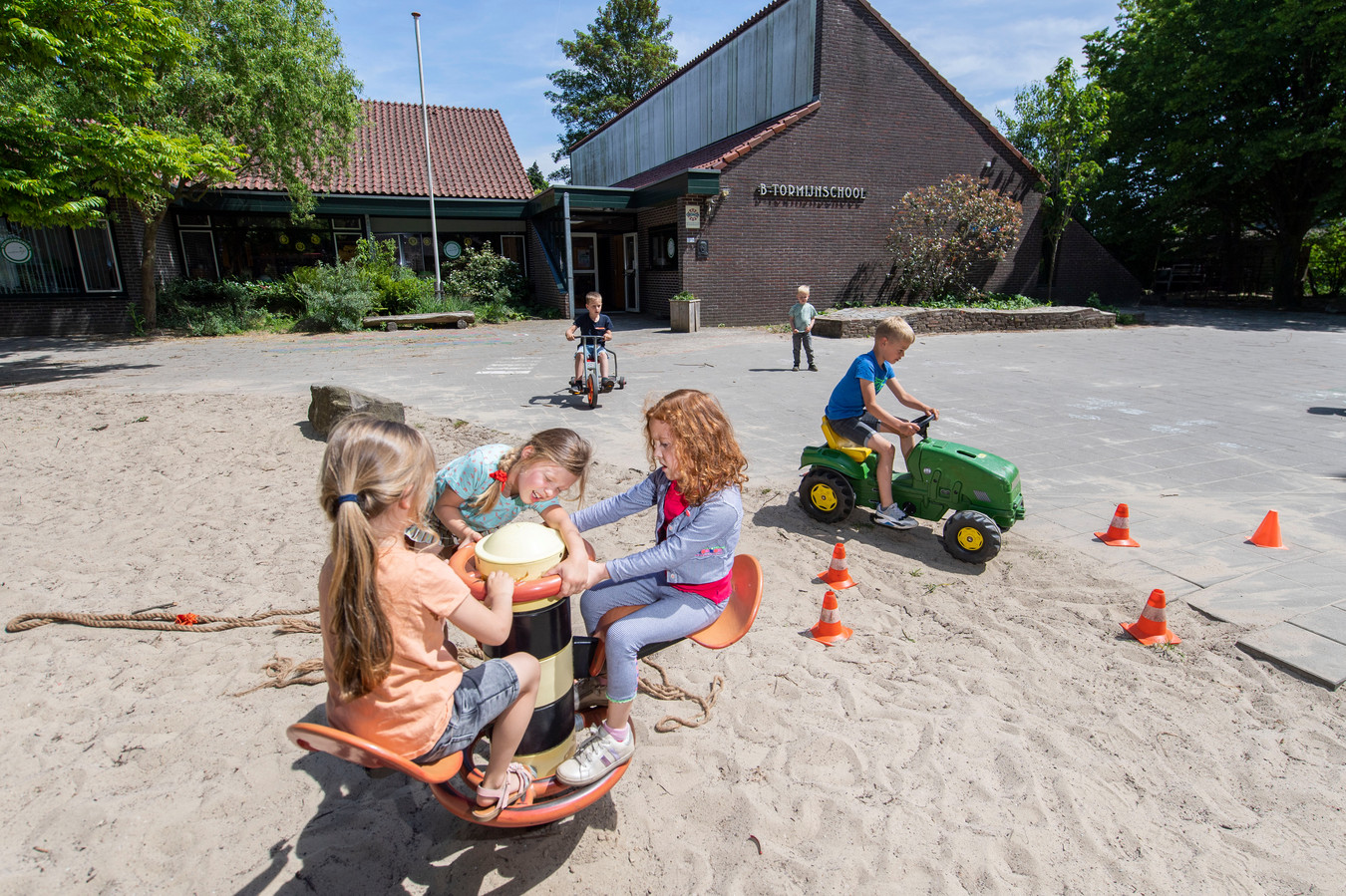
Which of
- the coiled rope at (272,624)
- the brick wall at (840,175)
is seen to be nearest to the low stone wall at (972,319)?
the brick wall at (840,175)

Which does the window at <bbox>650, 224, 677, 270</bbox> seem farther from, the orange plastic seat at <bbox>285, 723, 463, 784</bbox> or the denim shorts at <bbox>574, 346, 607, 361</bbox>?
the orange plastic seat at <bbox>285, 723, 463, 784</bbox>

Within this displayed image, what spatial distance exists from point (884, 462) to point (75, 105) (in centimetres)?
1606

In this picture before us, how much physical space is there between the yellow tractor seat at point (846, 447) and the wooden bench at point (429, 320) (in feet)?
50.7

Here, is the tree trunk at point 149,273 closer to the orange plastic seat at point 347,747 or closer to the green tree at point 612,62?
the orange plastic seat at point 347,747

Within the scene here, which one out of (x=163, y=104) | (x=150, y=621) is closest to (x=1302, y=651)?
(x=150, y=621)

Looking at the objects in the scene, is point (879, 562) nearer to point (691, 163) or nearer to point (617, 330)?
point (617, 330)

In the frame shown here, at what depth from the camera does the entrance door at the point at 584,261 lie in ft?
78.4

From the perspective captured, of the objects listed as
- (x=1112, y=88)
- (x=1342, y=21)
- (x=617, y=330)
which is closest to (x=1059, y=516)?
(x=617, y=330)

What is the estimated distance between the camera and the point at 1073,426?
8203 mm

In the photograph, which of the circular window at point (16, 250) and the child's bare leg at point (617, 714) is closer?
the child's bare leg at point (617, 714)

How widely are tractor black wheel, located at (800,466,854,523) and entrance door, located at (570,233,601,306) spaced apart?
63.9ft

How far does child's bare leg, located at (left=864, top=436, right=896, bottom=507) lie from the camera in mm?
4914

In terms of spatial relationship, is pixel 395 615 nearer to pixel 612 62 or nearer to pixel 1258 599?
pixel 1258 599

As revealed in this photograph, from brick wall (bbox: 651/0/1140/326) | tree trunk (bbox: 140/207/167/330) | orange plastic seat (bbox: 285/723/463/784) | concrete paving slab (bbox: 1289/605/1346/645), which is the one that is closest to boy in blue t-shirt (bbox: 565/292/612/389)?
concrete paving slab (bbox: 1289/605/1346/645)
